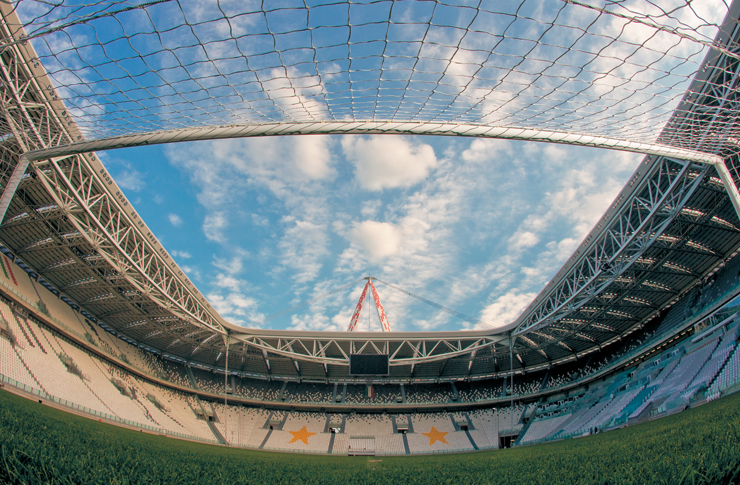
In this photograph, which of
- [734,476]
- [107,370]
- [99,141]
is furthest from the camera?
[107,370]

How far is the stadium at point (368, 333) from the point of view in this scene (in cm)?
659

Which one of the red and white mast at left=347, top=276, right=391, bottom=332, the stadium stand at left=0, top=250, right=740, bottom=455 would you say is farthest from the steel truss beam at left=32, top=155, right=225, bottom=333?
the red and white mast at left=347, top=276, right=391, bottom=332

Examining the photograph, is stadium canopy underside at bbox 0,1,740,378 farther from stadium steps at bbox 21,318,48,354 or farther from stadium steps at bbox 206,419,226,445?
stadium steps at bbox 206,419,226,445

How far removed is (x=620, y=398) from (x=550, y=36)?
27765mm

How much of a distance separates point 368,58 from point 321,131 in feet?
9.00

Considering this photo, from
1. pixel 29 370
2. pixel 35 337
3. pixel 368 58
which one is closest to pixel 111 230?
Answer: pixel 29 370

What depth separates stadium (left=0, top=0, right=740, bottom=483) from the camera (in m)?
6.59

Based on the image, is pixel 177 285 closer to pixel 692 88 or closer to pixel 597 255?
pixel 597 255

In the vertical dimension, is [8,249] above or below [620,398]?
above

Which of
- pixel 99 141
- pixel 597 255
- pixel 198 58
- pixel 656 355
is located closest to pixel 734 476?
pixel 198 58

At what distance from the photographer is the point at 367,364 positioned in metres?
29.3

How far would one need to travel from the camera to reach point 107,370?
27531mm

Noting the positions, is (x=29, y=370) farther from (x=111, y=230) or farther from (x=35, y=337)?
(x=111, y=230)

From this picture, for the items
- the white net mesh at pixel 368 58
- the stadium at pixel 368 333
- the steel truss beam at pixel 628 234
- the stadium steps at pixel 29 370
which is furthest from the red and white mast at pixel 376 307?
the white net mesh at pixel 368 58
